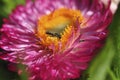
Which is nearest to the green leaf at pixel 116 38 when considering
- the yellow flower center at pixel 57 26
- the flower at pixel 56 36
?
the flower at pixel 56 36

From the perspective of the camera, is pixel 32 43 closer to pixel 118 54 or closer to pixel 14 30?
pixel 14 30

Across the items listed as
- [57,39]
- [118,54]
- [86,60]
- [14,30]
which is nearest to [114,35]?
[118,54]

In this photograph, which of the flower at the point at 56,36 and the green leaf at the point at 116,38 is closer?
the green leaf at the point at 116,38

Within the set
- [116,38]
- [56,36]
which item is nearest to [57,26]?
[56,36]

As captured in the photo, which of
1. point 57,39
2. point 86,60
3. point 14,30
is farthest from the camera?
point 14,30

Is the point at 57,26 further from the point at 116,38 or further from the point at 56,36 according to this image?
the point at 116,38

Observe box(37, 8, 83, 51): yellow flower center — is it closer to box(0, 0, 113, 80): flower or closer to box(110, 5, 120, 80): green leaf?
box(0, 0, 113, 80): flower

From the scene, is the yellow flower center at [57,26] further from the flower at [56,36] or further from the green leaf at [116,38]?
the green leaf at [116,38]

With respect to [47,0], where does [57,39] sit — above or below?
below

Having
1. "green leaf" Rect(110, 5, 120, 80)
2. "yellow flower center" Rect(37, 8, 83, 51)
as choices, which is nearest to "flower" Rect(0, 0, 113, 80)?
"yellow flower center" Rect(37, 8, 83, 51)
